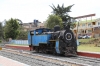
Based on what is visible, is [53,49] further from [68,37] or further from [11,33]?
[11,33]

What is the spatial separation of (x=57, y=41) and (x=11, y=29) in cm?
4114

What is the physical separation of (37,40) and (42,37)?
4.28 ft

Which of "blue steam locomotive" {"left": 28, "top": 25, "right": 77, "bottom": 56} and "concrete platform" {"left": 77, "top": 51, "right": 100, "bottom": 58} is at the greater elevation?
"blue steam locomotive" {"left": 28, "top": 25, "right": 77, "bottom": 56}

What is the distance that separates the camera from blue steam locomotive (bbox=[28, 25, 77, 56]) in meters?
18.7

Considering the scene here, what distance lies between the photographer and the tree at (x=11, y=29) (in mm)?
58344

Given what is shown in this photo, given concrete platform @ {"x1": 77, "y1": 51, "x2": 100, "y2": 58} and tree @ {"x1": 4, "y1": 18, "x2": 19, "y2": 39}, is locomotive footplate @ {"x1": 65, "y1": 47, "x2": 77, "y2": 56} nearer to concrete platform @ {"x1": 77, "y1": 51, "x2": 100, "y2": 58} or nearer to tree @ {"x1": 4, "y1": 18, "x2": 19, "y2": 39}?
concrete platform @ {"x1": 77, "y1": 51, "x2": 100, "y2": 58}

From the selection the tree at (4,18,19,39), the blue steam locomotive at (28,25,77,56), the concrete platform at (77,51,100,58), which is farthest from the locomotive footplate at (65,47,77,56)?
the tree at (4,18,19,39)

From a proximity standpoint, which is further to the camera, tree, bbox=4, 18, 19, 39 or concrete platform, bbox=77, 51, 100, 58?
tree, bbox=4, 18, 19, 39

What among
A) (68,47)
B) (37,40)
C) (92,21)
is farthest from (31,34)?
(92,21)

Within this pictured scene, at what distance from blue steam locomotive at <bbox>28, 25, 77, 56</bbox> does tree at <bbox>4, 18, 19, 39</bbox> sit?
3653 centimetres

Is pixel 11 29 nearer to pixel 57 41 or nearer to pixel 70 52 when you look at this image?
pixel 57 41

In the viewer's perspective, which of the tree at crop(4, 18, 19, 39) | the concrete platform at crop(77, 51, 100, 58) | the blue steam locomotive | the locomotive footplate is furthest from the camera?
the tree at crop(4, 18, 19, 39)

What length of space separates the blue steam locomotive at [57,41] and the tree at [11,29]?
36.5m

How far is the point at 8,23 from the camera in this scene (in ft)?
196
